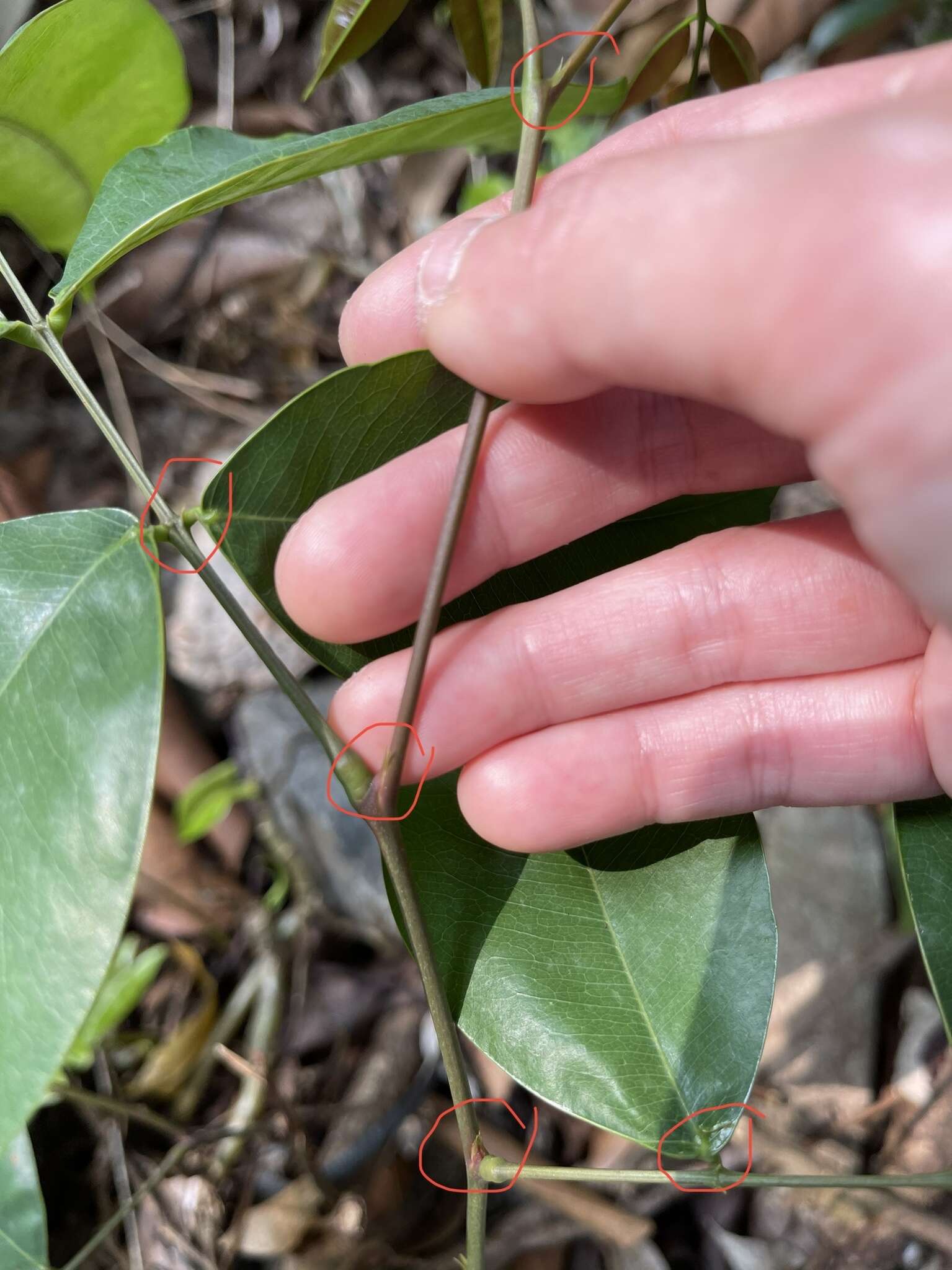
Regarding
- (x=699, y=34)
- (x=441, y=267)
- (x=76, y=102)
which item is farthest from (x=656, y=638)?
(x=76, y=102)

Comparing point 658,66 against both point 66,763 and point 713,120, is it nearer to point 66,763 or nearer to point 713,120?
point 713,120

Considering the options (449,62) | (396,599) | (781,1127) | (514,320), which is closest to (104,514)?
(396,599)

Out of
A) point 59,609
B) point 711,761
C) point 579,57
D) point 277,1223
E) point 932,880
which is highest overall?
point 579,57

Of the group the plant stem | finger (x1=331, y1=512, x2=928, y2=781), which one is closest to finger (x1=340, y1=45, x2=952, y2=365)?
finger (x1=331, y1=512, x2=928, y2=781)

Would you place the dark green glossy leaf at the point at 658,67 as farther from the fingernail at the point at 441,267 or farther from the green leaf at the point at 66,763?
the green leaf at the point at 66,763

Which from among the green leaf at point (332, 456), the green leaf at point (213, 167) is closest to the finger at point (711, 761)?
the green leaf at point (332, 456)

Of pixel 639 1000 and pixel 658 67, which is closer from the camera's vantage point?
pixel 639 1000
